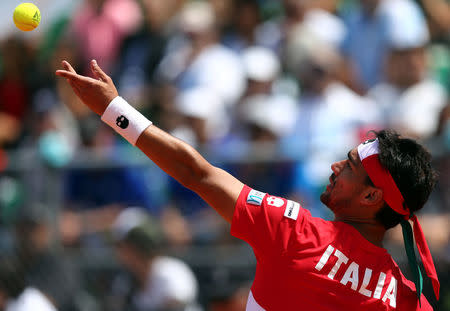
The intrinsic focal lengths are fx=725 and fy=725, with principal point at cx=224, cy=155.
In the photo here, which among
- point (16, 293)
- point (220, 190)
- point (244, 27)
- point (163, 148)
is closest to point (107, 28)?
point (244, 27)

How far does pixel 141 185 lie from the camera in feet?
23.2

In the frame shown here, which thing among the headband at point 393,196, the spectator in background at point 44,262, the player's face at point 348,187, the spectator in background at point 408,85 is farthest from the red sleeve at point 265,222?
the spectator in background at point 44,262

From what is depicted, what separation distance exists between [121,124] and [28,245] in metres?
3.79

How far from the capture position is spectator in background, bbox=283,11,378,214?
21.5ft

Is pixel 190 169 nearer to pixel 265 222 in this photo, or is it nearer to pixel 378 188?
pixel 265 222

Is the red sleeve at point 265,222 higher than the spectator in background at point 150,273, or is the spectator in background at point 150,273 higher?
the red sleeve at point 265,222

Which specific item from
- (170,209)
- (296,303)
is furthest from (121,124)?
(170,209)

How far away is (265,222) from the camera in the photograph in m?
3.34

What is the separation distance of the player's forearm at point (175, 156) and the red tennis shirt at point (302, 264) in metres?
0.24

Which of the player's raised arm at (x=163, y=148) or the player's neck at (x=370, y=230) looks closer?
the player's raised arm at (x=163, y=148)

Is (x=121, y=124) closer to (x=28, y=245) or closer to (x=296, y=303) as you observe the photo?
(x=296, y=303)

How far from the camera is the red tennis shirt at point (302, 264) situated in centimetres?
332

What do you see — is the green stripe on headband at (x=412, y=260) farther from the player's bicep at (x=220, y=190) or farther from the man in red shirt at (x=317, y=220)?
the player's bicep at (x=220, y=190)

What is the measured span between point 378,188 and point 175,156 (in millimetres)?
990
